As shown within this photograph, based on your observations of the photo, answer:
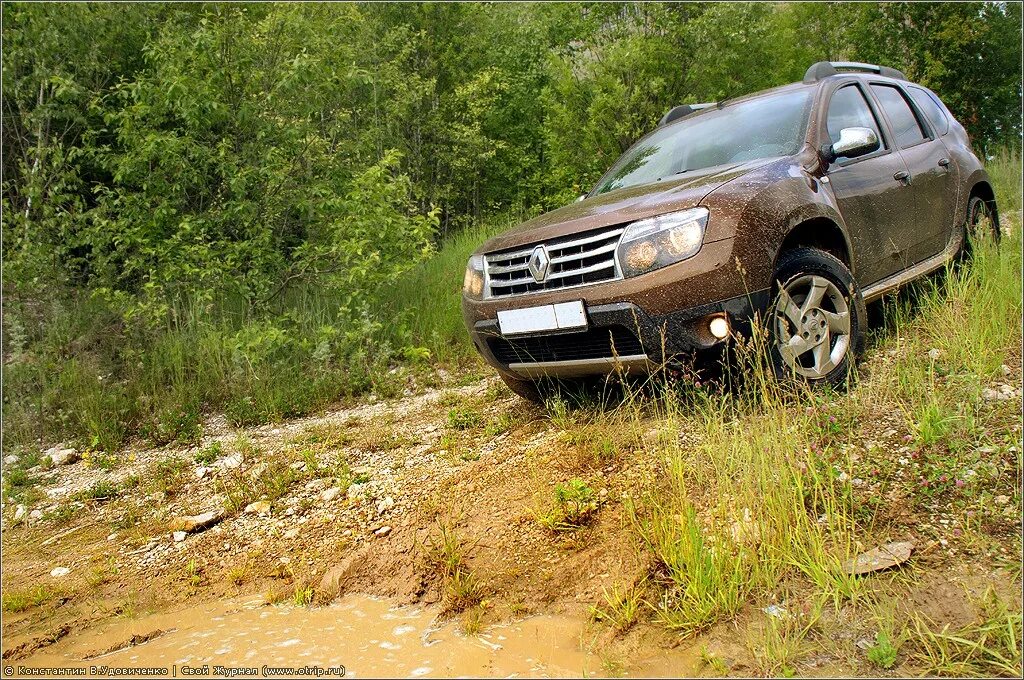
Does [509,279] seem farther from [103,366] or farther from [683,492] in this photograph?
[103,366]

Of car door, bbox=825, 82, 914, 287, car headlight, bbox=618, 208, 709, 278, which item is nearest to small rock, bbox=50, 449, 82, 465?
car headlight, bbox=618, 208, 709, 278

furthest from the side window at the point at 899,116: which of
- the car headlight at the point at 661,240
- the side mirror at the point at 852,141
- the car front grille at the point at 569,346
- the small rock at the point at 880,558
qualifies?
the small rock at the point at 880,558

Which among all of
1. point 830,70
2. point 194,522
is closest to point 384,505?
point 194,522

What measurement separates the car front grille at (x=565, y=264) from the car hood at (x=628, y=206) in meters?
0.05

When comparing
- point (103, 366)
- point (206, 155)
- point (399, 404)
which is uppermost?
point (206, 155)

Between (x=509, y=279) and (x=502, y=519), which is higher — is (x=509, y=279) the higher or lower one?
the higher one

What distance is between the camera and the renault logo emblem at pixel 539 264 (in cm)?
376

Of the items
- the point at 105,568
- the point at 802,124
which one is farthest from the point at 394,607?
the point at 802,124

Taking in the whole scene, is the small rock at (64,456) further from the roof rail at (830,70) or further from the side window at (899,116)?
the side window at (899,116)

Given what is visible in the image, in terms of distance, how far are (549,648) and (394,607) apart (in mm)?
706

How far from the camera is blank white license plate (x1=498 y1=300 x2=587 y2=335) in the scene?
361 cm

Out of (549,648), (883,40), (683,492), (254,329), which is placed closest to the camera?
(549,648)

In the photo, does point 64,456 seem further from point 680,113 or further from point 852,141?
point 852,141

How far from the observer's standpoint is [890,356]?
167 inches
